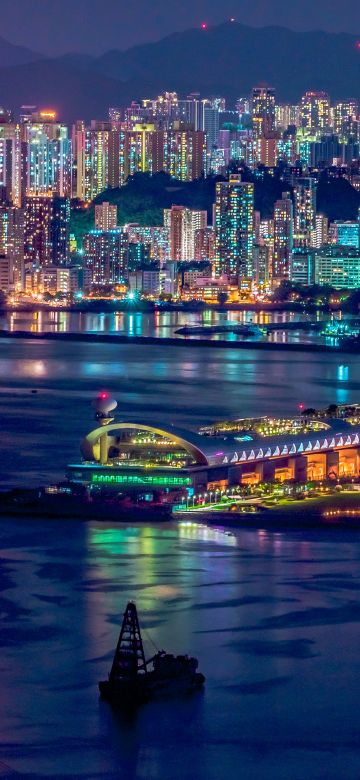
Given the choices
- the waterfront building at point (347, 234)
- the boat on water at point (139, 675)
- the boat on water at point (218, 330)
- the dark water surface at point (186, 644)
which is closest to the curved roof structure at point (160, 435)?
the dark water surface at point (186, 644)

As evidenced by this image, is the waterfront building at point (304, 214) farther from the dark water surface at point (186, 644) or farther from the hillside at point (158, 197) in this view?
the dark water surface at point (186, 644)

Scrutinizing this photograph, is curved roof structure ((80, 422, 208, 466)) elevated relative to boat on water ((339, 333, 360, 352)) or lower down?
elevated

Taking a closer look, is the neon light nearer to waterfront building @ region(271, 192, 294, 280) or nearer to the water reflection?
the water reflection

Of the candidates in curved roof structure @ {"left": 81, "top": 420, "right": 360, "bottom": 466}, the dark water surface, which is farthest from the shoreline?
the dark water surface

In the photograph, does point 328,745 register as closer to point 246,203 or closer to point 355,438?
point 355,438

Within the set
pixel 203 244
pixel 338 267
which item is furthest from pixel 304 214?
pixel 338 267
